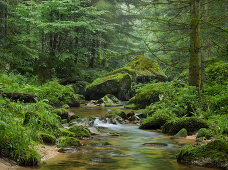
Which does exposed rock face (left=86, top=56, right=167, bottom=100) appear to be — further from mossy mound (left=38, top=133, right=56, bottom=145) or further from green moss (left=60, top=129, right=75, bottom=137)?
mossy mound (left=38, top=133, right=56, bottom=145)

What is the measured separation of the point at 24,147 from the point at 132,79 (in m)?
16.0

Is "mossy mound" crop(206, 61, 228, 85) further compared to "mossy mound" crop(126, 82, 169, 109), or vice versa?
"mossy mound" crop(126, 82, 169, 109)

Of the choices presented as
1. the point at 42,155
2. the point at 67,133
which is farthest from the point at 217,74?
the point at 42,155

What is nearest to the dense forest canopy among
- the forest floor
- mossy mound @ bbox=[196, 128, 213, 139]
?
mossy mound @ bbox=[196, 128, 213, 139]

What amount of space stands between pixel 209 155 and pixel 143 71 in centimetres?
1614

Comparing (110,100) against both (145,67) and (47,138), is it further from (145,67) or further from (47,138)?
(47,138)

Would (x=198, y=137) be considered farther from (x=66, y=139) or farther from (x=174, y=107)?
(x=66, y=139)

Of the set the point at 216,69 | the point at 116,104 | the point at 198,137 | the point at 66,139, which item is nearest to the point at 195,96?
the point at 198,137

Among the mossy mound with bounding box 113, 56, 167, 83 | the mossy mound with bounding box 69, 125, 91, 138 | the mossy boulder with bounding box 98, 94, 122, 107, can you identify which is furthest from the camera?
the mossy mound with bounding box 113, 56, 167, 83

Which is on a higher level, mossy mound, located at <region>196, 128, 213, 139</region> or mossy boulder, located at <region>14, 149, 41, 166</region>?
mossy boulder, located at <region>14, 149, 41, 166</region>

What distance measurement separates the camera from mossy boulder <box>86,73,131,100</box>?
19156 mm

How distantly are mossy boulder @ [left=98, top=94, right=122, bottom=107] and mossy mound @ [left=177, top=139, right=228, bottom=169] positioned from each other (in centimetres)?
1249

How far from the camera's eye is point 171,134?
829cm

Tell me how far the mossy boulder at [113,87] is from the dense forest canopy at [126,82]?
0.26ft
